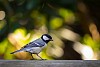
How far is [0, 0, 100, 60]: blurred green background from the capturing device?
7.02 feet

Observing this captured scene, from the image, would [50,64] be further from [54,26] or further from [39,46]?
[54,26]

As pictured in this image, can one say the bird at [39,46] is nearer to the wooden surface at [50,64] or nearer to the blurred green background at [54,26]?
the wooden surface at [50,64]

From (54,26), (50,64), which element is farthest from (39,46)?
(54,26)

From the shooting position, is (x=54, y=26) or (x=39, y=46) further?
(x=54, y=26)

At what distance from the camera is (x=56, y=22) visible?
2.21 m

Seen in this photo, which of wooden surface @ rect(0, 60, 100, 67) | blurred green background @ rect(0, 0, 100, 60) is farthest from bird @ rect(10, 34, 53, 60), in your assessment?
blurred green background @ rect(0, 0, 100, 60)

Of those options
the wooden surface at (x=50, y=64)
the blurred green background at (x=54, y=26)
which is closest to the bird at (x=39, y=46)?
the wooden surface at (x=50, y=64)

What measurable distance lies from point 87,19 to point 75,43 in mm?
185

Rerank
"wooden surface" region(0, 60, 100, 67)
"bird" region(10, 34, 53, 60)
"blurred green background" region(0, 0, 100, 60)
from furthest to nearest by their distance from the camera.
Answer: "blurred green background" region(0, 0, 100, 60) → "bird" region(10, 34, 53, 60) → "wooden surface" region(0, 60, 100, 67)

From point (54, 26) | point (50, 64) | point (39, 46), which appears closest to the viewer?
point (50, 64)

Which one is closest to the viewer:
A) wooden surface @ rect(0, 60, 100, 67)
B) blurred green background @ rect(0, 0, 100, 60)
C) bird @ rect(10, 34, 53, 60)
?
wooden surface @ rect(0, 60, 100, 67)

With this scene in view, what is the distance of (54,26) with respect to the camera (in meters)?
2.25

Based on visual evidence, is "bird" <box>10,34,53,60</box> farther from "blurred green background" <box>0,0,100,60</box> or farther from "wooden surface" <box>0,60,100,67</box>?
"blurred green background" <box>0,0,100,60</box>

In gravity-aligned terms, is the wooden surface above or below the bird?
below
